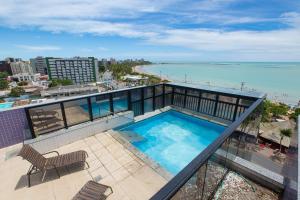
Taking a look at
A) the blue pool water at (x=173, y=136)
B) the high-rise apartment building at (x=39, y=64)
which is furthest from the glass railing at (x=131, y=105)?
the high-rise apartment building at (x=39, y=64)

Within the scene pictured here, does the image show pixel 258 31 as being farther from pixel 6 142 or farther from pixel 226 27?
pixel 6 142

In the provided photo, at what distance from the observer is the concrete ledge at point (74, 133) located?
435 centimetres

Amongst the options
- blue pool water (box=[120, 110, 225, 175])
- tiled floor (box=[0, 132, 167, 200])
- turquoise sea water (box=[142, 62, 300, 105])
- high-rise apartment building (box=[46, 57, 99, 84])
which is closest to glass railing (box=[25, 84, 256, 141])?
blue pool water (box=[120, 110, 225, 175])

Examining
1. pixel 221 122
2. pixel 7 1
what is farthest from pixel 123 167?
pixel 7 1

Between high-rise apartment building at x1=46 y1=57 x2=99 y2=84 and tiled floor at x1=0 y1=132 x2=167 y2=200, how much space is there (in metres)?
65.0

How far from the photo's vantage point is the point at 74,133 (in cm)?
486

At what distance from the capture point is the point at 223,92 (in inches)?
239

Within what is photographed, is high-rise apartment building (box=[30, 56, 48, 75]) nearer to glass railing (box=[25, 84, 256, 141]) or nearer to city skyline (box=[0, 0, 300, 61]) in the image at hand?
city skyline (box=[0, 0, 300, 61])

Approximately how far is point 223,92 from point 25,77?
81.4m

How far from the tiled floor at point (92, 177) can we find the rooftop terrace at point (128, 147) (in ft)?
0.06

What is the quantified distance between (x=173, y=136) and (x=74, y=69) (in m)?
73.3

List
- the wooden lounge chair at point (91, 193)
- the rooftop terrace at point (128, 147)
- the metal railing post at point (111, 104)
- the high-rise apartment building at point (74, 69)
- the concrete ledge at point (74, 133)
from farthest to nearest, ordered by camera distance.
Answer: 1. the high-rise apartment building at point (74, 69)
2. the metal railing post at point (111, 104)
3. the concrete ledge at point (74, 133)
4. the wooden lounge chair at point (91, 193)
5. the rooftop terrace at point (128, 147)

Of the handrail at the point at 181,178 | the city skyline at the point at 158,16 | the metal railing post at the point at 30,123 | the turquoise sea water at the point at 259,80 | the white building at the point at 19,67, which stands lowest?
the turquoise sea water at the point at 259,80

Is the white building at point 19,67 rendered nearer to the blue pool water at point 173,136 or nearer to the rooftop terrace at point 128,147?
the rooftop terrace at point 128,147
